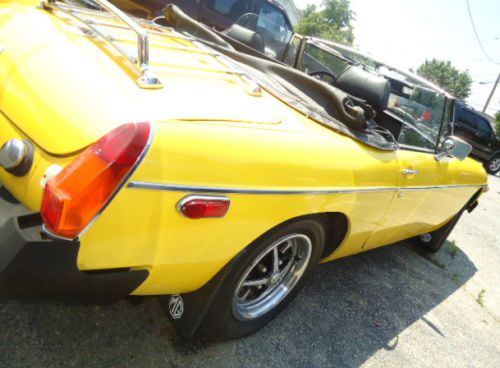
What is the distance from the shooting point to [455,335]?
3012 millimetres

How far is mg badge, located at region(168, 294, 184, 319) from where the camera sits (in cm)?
187

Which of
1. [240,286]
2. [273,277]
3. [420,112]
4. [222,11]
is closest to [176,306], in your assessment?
[240,286]

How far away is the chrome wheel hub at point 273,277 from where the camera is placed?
2.18 meters

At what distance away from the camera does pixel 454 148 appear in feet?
9.86

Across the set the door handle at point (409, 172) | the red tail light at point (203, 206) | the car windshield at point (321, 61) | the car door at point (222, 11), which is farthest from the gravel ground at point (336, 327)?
the car door at point (222, 11)

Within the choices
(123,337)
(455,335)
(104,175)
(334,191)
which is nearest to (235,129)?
(104,175)

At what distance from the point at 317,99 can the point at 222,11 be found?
5.79 meters

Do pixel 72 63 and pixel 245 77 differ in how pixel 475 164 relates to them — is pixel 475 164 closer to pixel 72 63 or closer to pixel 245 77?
pixel 245 77

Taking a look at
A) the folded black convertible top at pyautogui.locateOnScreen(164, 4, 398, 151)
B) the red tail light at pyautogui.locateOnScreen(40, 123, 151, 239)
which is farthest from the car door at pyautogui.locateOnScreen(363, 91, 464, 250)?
the red tail light at pyautogui.locateOnScreen(40, 123, 151, 239)

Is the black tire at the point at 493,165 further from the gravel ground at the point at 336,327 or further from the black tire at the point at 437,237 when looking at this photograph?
the black tire at the point at 437,237

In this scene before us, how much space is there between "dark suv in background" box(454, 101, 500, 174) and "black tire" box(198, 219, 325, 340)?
1192 centimetres

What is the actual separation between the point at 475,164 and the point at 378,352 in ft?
7.28

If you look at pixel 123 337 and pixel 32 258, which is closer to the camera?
pixel 32 258

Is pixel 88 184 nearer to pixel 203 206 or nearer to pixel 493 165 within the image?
pixel 203 206
